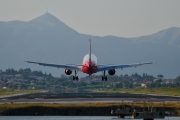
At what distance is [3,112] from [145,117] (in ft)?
140

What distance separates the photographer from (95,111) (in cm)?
15225

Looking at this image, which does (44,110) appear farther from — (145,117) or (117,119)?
(145,117)

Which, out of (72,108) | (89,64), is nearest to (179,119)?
(89,64)

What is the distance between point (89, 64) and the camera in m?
132

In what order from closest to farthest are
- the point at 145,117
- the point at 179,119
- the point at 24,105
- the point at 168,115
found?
the point at 145,117
the point at 179,119
the point at 168,115
the point at 24,105

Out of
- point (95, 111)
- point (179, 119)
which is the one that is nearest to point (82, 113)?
point (95, 111)

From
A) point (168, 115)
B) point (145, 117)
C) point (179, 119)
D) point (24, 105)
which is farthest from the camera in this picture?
point (24, 105)

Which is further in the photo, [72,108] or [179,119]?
[72,108]

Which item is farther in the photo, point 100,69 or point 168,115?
point 168,115

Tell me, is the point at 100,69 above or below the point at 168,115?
above

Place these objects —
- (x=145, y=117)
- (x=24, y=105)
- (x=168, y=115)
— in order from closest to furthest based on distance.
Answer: (x=145, y=117) → (x=168, y=115) → (x=24, y=105)

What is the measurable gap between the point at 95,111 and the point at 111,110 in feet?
12.8

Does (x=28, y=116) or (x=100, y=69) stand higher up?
(x=100, y=69)

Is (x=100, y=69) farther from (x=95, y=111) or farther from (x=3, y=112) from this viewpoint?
(x=3, y=112)
